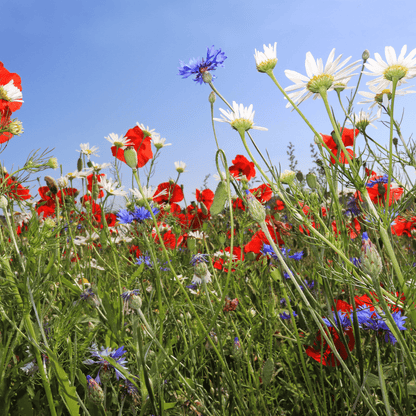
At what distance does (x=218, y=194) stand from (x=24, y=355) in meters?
0.89

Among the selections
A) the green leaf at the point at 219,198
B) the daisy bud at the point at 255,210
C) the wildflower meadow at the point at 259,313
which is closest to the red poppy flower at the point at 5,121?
the wildflower meadow at the point at 259,313

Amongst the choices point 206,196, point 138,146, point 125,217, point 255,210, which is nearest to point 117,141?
point 138,146

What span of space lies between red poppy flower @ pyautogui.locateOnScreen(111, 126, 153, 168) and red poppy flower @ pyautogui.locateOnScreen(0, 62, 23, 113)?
1.81 feet

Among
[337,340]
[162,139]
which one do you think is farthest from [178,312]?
[162,139]

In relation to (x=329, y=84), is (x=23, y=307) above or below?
below

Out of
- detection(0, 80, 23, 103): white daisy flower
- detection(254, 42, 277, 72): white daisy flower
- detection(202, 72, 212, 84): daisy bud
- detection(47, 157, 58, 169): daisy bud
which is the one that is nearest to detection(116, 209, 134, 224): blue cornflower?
detection(47, 157, 58, 169): daisy bud

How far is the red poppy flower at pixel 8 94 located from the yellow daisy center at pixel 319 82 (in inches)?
32.2

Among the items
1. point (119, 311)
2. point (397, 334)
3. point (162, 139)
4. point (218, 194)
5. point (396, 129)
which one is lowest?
point (397, 334)

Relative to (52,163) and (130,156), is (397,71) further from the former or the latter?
(52,163)

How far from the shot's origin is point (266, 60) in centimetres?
71

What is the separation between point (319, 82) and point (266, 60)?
130mm

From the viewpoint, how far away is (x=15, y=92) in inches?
37.8

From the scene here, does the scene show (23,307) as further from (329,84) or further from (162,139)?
(162,139)

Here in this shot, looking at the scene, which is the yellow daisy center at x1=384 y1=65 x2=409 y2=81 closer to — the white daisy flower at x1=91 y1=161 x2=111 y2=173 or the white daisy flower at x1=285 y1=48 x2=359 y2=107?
the white daisy flower at x1=285 y1=48 x2=359 y2=107
